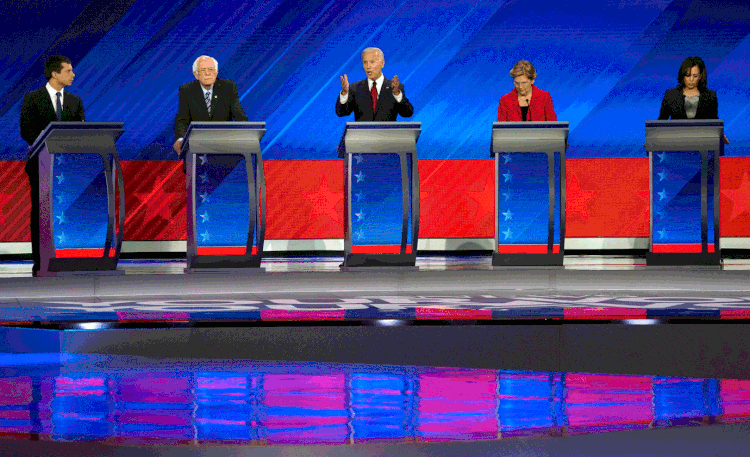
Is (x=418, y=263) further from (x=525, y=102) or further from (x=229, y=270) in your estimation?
(x=229, y=270)

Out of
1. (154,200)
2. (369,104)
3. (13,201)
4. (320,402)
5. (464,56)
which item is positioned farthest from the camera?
(464,56)

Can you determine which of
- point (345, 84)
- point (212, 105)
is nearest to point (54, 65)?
point (212, 105)

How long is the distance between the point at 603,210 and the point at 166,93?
401cm

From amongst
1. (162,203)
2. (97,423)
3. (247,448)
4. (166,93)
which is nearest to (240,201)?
(162,203)

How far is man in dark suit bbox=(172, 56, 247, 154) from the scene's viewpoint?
642cm

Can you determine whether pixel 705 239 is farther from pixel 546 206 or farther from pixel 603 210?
pixel 603 210

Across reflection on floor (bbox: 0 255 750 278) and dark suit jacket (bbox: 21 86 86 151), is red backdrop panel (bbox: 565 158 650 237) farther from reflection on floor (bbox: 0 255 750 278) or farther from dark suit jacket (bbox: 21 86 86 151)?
dark suit jacket (bbox: 21 86 86 151)

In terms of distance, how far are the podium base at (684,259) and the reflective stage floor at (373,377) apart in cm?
128

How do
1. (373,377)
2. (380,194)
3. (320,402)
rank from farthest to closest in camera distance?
(380,194) < (373,377) < (320,402)

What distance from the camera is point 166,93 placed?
30.7 ft

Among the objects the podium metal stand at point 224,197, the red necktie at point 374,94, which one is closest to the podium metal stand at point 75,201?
the podium metal stand at point 224,197

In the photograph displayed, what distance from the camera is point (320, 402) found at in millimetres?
2574

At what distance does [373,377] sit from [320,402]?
508 mm

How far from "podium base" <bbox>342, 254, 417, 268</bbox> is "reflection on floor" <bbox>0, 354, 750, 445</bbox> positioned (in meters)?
3.02
